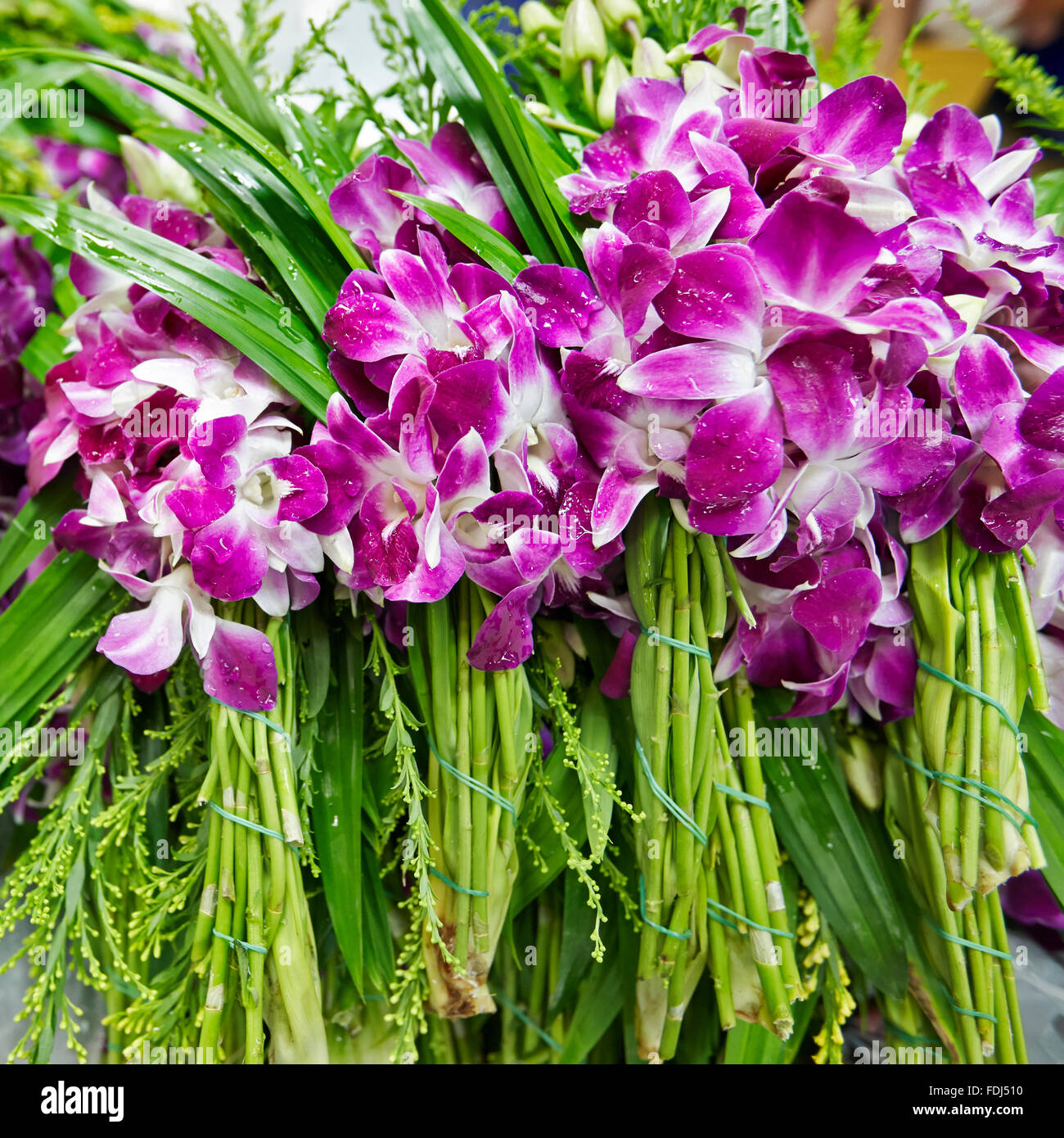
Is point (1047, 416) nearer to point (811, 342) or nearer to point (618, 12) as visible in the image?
point (811, 342)

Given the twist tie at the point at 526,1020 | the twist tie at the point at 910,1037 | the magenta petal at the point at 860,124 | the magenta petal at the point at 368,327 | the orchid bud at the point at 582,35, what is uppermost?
the orchid bud at the point at 582,35

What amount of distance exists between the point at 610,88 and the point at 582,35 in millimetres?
59

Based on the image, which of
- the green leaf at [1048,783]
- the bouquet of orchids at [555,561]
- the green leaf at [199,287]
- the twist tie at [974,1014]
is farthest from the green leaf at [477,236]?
the twist tie at [974,1014]

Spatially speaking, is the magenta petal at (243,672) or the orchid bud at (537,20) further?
the orchid bud at (537,20)

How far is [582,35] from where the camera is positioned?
0.75m

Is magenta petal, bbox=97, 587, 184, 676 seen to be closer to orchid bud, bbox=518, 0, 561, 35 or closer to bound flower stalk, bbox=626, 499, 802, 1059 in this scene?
bound flower stalk, bbox=626, 499, 802, 1059

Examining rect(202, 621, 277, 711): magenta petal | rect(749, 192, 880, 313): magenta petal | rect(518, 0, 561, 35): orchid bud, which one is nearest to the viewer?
rect(749, 192, 880, 313): magenta petal

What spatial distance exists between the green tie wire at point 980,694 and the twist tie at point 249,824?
0.52 metres

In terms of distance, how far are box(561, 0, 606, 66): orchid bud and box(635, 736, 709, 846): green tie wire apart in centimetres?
66

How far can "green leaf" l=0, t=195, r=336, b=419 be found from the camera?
22.0 inches

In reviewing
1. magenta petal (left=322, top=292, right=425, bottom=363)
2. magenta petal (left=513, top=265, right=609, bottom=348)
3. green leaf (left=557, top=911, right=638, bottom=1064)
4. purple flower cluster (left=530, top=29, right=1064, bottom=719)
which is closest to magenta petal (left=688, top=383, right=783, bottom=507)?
purple flower cluster (left=530, top=29, right=1064, bottom=719)

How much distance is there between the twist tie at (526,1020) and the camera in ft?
2.46

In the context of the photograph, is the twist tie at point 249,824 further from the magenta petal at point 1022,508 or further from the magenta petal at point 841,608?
the magenta petal at point 1022,508
